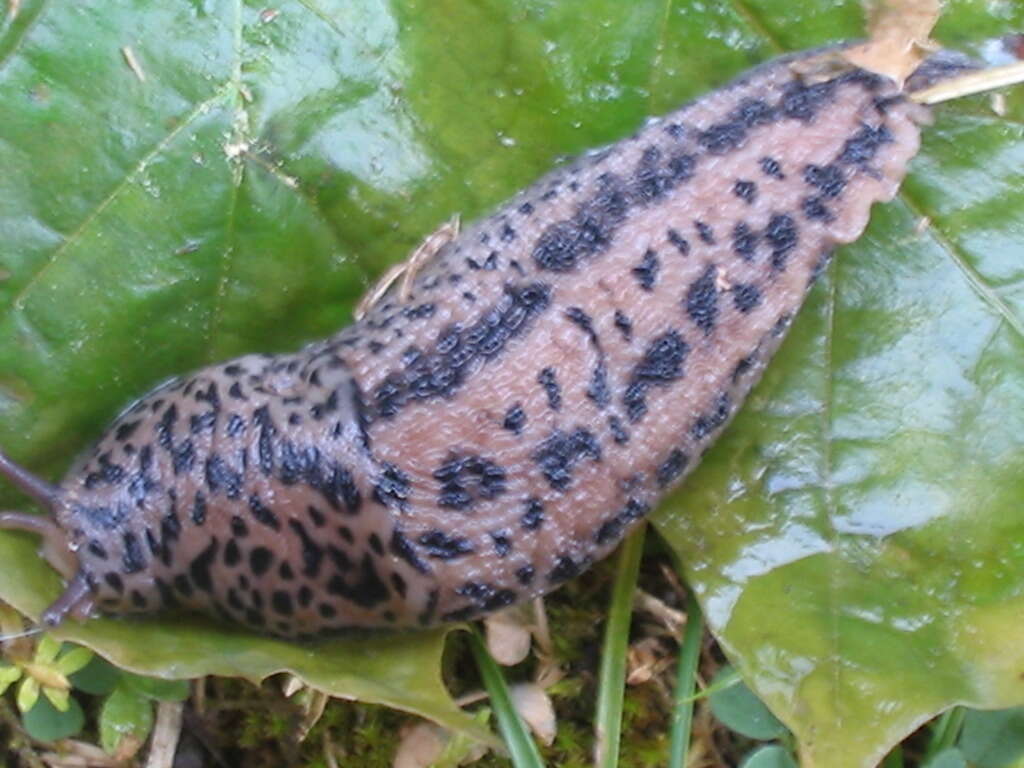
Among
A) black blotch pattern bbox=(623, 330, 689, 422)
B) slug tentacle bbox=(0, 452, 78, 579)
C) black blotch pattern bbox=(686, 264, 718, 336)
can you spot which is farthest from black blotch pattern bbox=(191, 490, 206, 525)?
black blotch pattern bbox=(686, 264, 718, 336)

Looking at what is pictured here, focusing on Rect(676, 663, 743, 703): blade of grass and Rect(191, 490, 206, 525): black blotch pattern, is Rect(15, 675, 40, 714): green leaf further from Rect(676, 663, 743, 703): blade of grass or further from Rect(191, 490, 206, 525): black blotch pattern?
Rect(676, 663, 743, 703): blade of grass

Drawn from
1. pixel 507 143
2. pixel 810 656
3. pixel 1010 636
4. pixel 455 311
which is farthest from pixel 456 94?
pixel 1010 636

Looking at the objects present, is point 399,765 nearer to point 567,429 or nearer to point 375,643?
point 375,643

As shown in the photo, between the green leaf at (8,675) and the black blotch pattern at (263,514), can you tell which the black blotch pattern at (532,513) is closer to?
the black blotch pattern at (263,514)

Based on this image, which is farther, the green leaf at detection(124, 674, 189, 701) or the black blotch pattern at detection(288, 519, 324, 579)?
the green leaf at detection(124, 674, 189, 701)

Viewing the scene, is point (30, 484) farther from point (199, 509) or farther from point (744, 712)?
point (744, 712)

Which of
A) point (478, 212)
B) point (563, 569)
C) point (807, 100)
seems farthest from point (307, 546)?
point (807, 100)
